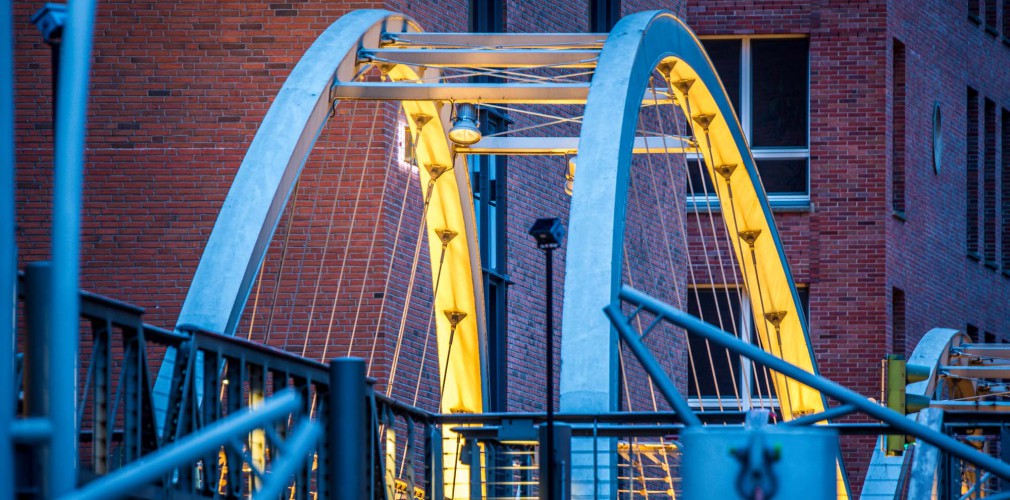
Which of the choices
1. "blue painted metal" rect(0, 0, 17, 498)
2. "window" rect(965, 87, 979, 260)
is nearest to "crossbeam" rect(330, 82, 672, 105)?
"blue painted metal" rect(0, 0, 17, 498)

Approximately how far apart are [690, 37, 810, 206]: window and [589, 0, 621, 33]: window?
21.0 ft

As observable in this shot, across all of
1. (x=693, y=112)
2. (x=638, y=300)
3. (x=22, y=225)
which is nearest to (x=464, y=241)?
(x=693, y=112)

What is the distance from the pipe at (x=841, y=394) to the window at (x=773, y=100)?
21189 millimetres

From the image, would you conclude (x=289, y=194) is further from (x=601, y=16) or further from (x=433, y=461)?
(x=601, y=16)

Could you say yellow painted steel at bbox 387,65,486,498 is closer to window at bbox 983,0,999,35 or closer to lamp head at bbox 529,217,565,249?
lamp head at bbox 529,217,565,249

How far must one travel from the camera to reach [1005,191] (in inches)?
1483

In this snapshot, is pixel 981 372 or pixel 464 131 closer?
pixel 464 131

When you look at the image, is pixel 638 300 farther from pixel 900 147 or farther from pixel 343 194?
pixel 900 147

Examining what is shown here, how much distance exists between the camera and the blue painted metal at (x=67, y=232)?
20.3 feet

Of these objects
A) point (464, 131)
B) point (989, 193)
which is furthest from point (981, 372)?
point (464, 131)

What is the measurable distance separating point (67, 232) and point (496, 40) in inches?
428

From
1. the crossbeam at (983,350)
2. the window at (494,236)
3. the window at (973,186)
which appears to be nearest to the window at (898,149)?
the crossbeam at (983,350)

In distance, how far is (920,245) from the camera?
3362 cm

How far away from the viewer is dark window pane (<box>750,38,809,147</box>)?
33094mm
